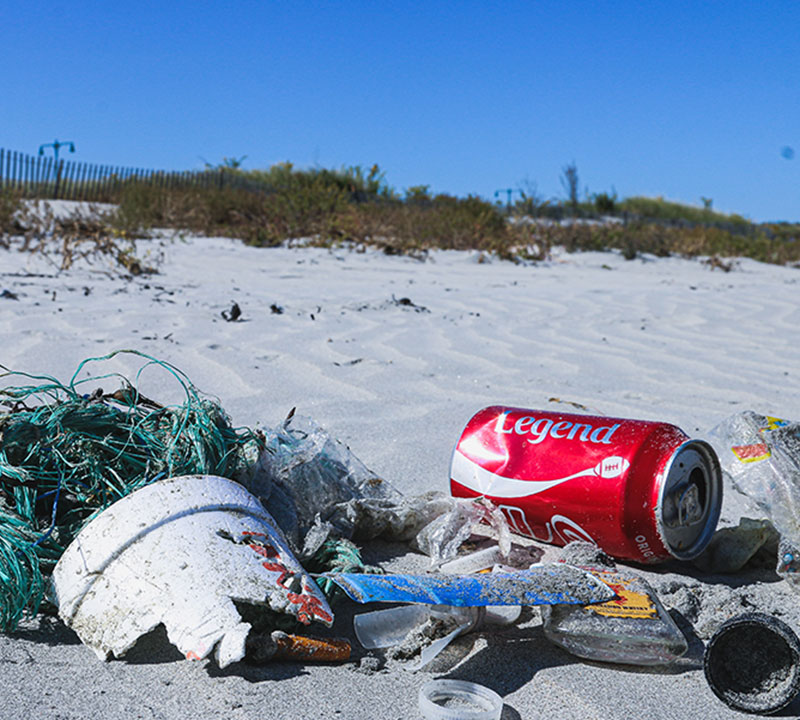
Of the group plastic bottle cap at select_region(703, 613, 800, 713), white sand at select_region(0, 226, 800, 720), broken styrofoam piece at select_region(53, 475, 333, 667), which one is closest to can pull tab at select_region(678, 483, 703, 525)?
white sand at select_region(0, 226, 800, 720)

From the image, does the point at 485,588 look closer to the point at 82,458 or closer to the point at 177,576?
the point at 177,576

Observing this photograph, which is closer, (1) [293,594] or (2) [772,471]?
(1) [293,594]

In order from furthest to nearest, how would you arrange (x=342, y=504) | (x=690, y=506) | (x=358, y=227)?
(x=358, y=227), (x=342, y=504), (x=690, y=506)

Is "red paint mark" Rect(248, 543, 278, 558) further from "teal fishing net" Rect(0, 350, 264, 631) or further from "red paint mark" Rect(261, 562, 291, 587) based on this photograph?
"teal fishing net" Rect(0, 350, 264, 631)

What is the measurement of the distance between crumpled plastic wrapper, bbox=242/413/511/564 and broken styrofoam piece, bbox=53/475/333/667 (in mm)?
319

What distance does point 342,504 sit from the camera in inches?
76.1

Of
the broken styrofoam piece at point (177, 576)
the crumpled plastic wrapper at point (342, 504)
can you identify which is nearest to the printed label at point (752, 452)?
the crumpled plastic wrapper at point (342, 504)

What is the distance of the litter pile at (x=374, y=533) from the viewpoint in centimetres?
136

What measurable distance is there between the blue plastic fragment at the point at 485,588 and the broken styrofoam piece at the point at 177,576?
90 millimetres

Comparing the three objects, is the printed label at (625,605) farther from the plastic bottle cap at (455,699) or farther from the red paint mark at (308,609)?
the red paint mark at (308,609)

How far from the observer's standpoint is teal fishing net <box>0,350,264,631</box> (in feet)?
5.14

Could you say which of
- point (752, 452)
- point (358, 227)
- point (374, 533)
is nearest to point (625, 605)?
point (374, 533)

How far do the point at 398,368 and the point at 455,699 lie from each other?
2280 mm

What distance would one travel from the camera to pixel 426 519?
1976mm
